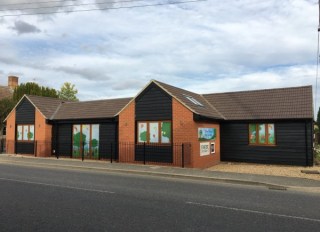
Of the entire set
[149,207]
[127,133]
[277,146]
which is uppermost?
[127,133]

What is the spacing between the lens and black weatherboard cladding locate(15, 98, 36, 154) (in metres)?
24.3

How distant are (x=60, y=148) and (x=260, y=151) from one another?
13729 mm

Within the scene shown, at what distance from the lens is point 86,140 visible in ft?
72.8

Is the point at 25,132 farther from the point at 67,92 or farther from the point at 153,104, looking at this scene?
the point at 67,92

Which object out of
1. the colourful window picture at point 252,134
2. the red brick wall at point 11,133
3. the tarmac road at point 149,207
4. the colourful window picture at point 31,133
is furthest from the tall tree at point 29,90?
the tarmac road at point 149,207

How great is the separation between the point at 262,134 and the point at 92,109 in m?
11.6

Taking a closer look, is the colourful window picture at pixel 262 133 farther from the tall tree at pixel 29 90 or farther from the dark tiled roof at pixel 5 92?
the dark tiled roof at pixel 5 92

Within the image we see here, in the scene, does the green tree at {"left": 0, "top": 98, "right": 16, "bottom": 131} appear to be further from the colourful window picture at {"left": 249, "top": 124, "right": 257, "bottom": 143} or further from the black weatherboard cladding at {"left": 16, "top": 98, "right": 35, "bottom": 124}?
the colourful window picture at {"left": 249, "top": 124, "right": 257, "bottom": 143}

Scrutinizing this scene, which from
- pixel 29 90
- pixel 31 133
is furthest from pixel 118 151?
pixel 29 90

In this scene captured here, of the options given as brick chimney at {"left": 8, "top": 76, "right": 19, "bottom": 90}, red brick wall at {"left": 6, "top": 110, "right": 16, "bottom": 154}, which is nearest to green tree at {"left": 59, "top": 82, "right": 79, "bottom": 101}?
brick chimney at {"left": 8, "top": 76, "right": 19, "bottom": 90}

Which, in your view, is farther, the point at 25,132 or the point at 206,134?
the point at 25,132

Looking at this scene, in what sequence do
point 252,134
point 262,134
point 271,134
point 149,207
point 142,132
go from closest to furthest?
point 149,207, point 142,132, point 271,134, point 262,134, point 252,134

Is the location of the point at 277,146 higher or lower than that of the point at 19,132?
lower

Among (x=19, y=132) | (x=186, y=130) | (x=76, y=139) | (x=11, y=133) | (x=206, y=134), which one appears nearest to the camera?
(x=186, y=130)
